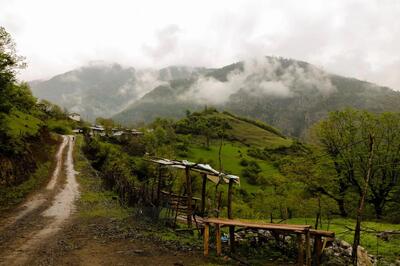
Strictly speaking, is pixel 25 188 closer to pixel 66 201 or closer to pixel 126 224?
pixel 66 201

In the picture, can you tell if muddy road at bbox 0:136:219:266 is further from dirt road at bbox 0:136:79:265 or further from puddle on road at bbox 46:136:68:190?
puddle on road at bbox 46:136:68:190

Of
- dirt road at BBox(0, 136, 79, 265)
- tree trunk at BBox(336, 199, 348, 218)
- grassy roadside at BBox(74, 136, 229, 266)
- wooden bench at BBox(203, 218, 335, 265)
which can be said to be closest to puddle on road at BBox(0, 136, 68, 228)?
dirt road at BBox(0, 136, 79, 265)

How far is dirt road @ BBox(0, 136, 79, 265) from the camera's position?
15.9 m

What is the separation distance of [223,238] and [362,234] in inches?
459

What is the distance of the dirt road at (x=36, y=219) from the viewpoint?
15933 millimetres

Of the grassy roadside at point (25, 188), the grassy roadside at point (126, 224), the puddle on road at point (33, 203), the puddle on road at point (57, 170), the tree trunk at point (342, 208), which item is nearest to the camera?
the grassy roadside at point (126, 224)

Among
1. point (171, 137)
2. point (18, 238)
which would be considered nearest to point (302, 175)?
point (18, 238)

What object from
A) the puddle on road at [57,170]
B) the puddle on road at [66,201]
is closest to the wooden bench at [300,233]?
the puddle on road at [66,201]

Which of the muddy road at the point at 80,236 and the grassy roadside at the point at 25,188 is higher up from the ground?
the grassy roadside at the point at 25,188

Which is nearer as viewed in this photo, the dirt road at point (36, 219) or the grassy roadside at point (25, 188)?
the dirt road at point (36, 219)

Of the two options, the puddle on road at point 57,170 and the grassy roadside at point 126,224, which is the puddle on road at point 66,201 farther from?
the puddle on road at point 57,170

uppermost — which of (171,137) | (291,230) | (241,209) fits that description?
(171,137)

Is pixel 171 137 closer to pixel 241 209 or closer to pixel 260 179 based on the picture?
pixel 260 179

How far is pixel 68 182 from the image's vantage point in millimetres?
38812
